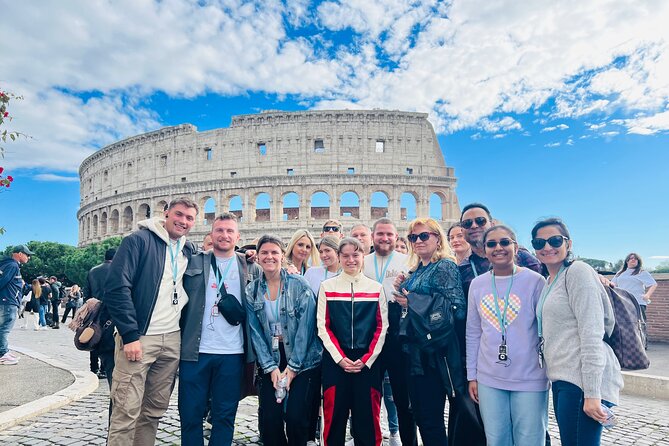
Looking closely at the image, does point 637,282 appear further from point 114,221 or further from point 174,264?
point 114,221

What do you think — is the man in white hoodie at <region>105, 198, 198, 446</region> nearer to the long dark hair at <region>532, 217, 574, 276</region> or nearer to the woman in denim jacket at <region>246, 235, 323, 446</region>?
the woman in denim jacket at <region>246, 235, 323, 446</region>

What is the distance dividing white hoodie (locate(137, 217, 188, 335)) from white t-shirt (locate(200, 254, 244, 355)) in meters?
0.24

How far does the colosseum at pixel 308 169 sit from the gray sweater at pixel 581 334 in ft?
102

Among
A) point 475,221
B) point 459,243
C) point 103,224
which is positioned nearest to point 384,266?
point 459,243

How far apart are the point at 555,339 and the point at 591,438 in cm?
60

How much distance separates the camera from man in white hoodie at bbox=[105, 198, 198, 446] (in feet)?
10.3

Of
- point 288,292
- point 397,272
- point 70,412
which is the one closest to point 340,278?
point 288,292

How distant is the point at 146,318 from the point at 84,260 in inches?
1481

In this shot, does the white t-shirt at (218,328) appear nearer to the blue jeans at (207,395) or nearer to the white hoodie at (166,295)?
the blue jeans at (207,395)

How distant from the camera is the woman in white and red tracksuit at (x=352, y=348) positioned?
10.6 feet

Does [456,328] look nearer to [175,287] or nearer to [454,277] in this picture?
[454,277]

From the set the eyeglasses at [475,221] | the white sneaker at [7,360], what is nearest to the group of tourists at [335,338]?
the eyeglasses at [475,221]

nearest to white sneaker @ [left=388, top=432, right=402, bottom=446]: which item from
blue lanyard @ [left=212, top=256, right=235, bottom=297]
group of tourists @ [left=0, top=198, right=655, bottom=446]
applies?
group of tourists @ [left=0, top=198, right=655, bottom=446]

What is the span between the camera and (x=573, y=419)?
257cm
